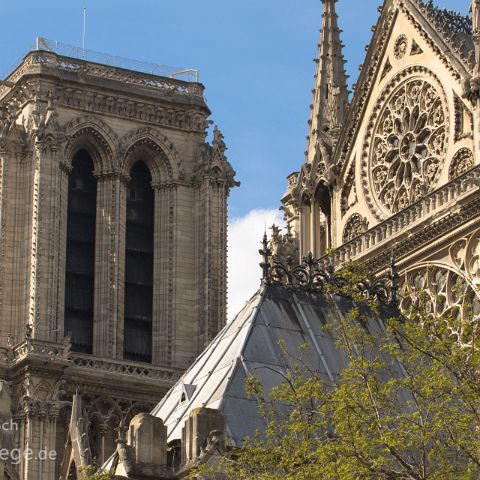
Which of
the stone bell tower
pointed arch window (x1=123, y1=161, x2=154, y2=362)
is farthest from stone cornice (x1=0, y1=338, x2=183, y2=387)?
pointed arch window (x1=123, y1=161, x2=154, y2=362)

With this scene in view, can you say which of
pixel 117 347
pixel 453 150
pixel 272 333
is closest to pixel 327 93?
pixel 453 150

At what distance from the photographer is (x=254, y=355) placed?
98.8ft

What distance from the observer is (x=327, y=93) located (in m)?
45.4

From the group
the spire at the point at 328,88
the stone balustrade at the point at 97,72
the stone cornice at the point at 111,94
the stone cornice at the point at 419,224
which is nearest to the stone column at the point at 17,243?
the stone cornice at the point at 111,94

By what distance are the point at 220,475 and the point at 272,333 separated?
15.3 feet

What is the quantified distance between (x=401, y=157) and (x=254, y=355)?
12.6m

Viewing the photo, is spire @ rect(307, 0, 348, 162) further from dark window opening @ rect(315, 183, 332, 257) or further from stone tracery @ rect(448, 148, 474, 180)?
stone tracery @ rect(448, 148, 474, 180)

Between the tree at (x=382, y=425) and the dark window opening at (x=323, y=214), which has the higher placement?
the dark window opening at (x=323, y=214)

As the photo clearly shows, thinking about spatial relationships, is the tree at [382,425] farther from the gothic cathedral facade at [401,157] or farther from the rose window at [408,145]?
the rose window at [408,145]

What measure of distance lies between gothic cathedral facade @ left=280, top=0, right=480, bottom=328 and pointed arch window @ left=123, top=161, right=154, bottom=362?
1912 cm

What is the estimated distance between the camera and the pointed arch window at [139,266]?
65188mm

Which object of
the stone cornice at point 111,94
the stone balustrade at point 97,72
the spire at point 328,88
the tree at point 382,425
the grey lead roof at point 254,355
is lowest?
the tree at point 382,425

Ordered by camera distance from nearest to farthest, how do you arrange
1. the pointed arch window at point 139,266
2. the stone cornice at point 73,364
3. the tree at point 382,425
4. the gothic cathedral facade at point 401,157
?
the tree at point 382,425 → the gothic cathedral facade at point 401,157 → the stone cornice at point 73,364 → the pointed arch window at point 139,266

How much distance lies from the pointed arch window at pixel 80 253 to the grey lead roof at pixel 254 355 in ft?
103
